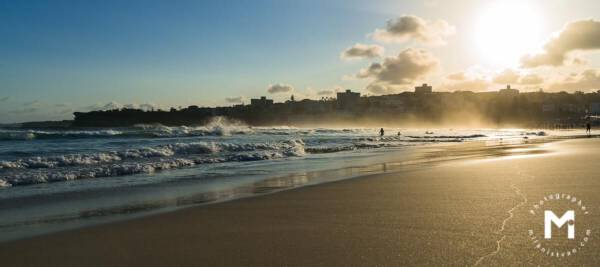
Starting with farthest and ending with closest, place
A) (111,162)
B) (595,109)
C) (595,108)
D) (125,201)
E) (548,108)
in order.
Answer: (548,108) → (595,108) → (595,109) → (111,162) → (125,201)

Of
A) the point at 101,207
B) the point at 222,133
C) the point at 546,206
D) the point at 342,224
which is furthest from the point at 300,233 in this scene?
the point at 222,133

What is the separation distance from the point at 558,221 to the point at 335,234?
2190 mm

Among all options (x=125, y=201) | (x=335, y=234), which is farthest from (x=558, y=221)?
(x=125, y=201)

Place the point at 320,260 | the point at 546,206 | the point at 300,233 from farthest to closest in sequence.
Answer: the point at 546,206, the point at 300,233, the point at 320,260

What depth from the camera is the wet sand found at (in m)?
3.69

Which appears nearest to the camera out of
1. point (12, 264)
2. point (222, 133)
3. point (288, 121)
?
point (12, 264)

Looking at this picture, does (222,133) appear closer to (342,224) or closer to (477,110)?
(342,224)

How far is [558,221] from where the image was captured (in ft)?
14.8

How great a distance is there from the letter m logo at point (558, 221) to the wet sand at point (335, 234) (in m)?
0.14

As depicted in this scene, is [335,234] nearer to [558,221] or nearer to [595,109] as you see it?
[558,221]

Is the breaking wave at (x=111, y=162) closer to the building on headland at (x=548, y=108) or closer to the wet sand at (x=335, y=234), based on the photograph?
the wet sand at (x=335, y=234)

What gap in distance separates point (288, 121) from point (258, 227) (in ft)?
463

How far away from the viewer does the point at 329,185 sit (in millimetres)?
8633

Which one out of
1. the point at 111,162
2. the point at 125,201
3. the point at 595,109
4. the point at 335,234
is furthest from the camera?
the point at 595,109
